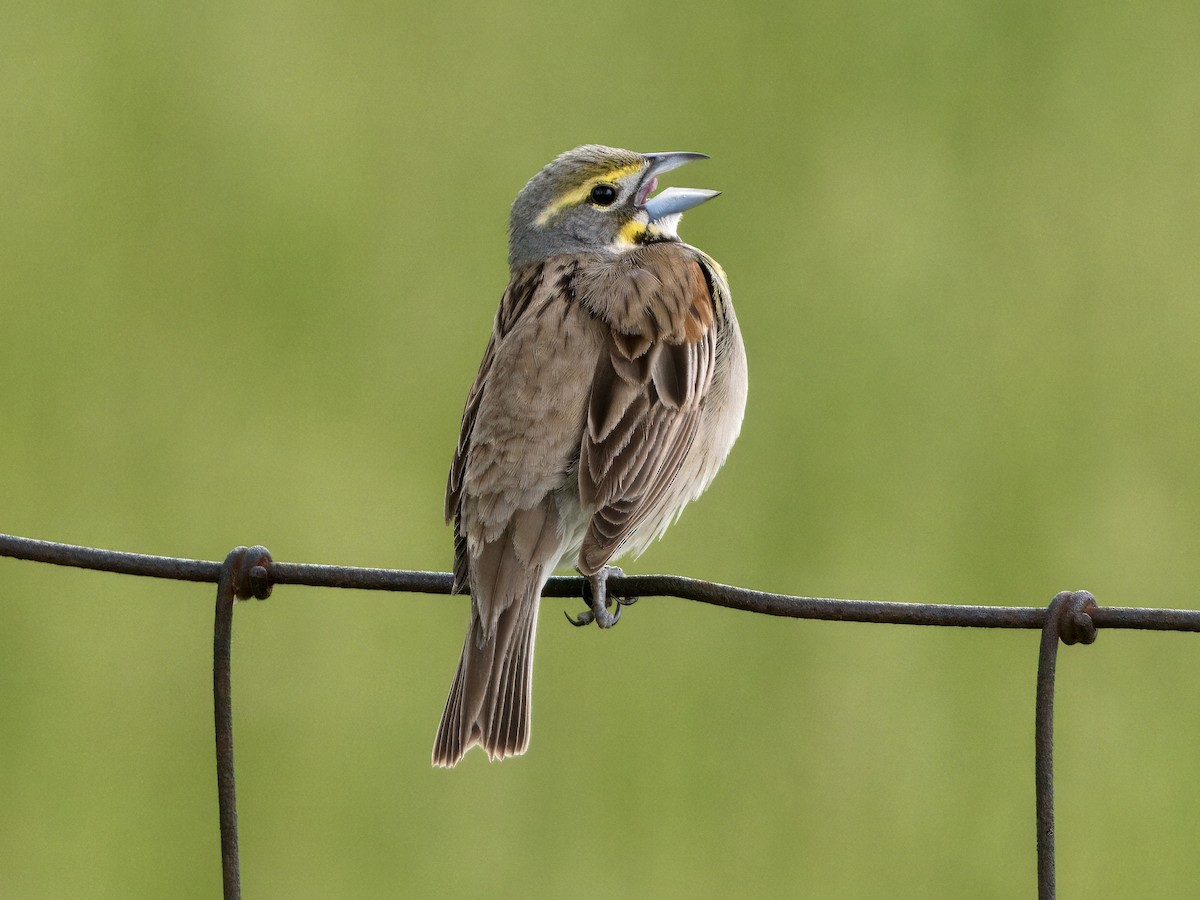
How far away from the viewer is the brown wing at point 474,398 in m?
3.09

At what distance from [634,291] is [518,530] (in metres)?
0.62

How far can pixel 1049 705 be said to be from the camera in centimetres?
183

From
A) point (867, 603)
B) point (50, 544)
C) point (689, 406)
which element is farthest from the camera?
point (689, 406)

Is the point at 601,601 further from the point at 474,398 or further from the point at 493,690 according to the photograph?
the point at 474,398

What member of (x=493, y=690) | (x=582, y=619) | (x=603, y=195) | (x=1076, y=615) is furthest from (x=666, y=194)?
(x=1076, y=615)

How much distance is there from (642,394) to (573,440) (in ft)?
0.59

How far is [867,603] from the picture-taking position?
2035 millimetres

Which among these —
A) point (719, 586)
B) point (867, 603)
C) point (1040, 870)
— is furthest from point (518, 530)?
point (1040, 870)

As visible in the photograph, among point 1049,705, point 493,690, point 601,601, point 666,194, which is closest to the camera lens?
point 1049,705

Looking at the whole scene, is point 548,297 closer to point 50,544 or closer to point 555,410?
point 555,410

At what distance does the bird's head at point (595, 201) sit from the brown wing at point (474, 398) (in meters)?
0.16

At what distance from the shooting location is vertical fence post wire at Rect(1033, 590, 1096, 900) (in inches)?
71.4

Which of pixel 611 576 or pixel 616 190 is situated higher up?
pixel 616 190

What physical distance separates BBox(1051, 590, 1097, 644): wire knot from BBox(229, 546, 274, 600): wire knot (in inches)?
44.8
